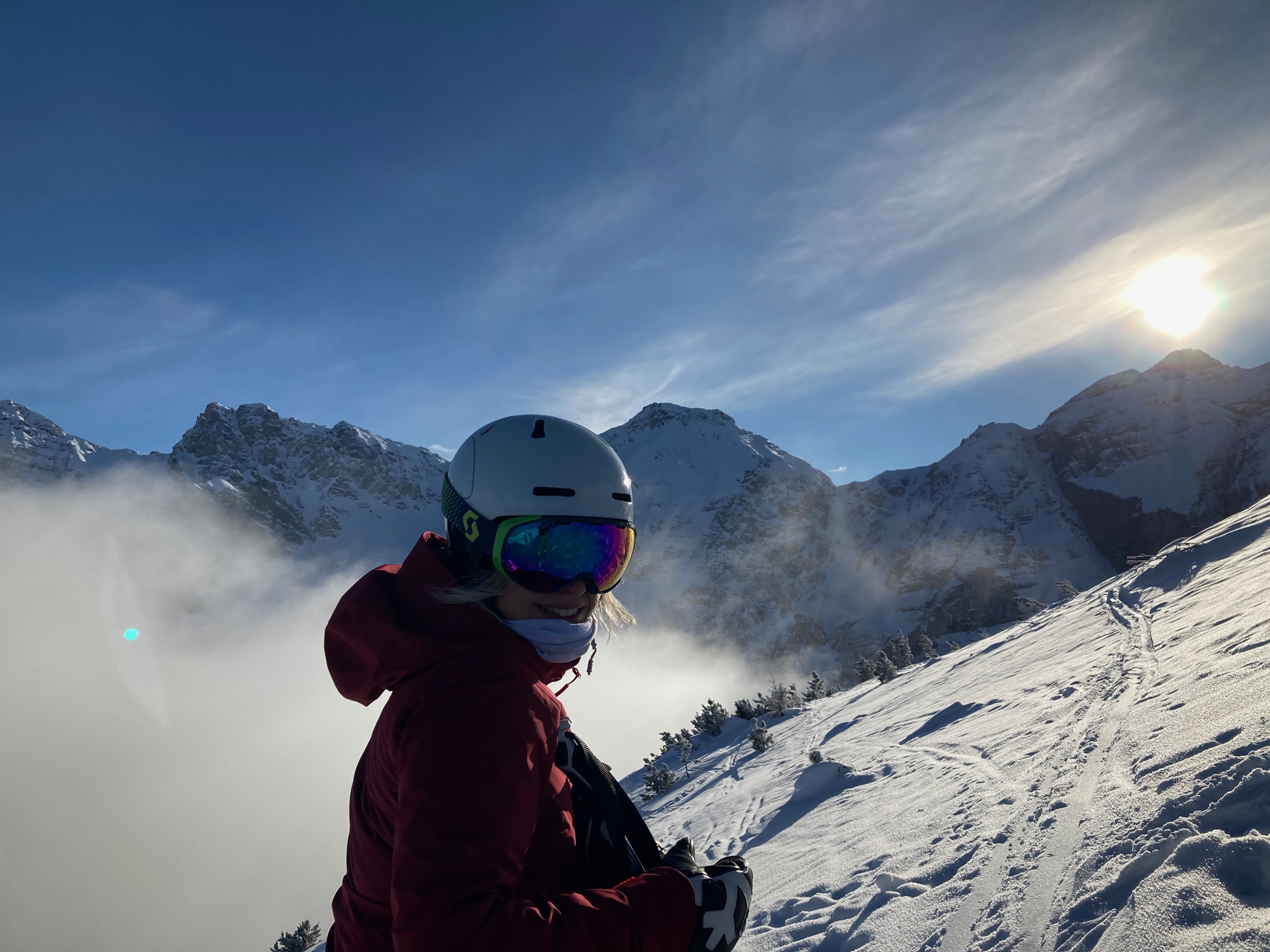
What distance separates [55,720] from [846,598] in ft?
683

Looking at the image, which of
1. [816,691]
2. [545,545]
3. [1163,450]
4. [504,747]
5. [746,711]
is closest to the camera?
[504,747]

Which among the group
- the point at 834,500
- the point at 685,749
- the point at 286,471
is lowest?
the point at 685,749

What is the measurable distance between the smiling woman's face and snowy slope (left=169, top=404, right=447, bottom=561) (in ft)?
535

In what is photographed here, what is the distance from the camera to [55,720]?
496 ft

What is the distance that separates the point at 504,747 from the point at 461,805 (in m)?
0.16

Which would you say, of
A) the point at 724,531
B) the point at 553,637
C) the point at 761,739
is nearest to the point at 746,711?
the point at 761,739

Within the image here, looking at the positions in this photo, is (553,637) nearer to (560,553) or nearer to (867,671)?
(560,553)

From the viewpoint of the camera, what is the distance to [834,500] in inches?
4825

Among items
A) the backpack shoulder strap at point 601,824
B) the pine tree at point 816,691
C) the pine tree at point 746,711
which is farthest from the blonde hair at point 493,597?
the pine tree at point 816,691

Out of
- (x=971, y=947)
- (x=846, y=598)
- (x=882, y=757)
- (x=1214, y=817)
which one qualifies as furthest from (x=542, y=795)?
(x=846, y=598)

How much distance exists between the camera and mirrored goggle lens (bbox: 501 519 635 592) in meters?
2.23

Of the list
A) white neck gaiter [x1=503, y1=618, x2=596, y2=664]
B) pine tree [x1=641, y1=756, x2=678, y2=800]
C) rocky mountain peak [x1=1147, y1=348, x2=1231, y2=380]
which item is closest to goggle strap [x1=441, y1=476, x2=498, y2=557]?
white neck gaiter [x1=503, y1=618, x2=596, y2=664]

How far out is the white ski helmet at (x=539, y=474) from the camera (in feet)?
7.70

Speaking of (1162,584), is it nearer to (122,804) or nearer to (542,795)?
(542,795)
